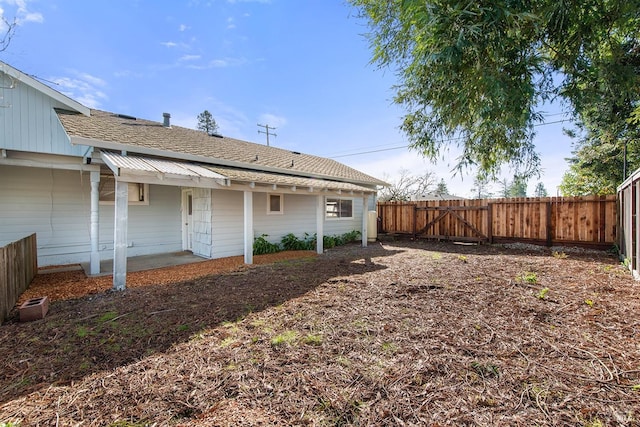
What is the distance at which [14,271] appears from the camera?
4355 mm

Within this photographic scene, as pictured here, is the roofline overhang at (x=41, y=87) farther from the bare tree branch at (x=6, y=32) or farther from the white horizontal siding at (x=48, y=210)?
the white horizontal siding at (x=48, y=210)

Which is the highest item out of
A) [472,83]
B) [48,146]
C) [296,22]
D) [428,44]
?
[296,22]

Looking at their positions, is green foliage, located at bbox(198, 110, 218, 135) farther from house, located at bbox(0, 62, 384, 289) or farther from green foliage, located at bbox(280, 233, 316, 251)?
green foliage, located at bbox(280, 233, 316, 251)

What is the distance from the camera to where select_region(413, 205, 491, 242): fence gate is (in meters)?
10.7

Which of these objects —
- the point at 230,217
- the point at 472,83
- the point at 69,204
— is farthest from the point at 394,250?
the point at 69,204

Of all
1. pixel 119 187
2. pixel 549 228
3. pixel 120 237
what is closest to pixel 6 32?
pixel 119 187

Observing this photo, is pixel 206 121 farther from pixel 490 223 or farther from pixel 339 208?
pixel 490 223

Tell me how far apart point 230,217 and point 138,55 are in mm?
6504

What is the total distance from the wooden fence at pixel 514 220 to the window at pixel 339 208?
1860 millimetres

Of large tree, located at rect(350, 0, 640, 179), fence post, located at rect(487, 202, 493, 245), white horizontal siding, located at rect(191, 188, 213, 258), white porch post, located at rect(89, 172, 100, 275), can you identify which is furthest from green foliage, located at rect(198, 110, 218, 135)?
large tree, located at rect(350, 0, 640, 179)

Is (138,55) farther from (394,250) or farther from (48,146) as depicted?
(394,250)

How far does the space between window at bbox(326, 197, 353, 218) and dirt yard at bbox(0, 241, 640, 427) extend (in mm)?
6964

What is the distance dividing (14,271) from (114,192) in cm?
370

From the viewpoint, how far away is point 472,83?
4.33 meters
